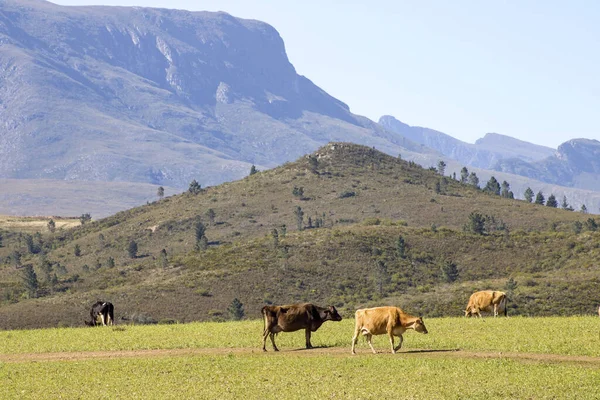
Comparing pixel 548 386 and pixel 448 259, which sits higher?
pixel 448 259

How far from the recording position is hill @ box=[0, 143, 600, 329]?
278 feet

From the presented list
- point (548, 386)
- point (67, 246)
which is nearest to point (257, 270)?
point (67, 246)

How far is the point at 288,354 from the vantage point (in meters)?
29.7

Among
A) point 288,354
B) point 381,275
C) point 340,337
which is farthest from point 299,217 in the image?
point 288,354

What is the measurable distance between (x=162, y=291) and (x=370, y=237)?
3068cm

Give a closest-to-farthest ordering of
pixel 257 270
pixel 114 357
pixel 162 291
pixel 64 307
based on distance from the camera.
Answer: pixel 114 357, pixel 64 307, pixel 162 291, pixel 257 270

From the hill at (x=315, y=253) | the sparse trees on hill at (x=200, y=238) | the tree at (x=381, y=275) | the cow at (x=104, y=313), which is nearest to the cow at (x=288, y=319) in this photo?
the cow at (x=104, y=313)

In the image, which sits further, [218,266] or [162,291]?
[218,266]

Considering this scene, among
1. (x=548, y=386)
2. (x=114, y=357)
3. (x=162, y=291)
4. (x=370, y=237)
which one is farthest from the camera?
(x=370, y=237)

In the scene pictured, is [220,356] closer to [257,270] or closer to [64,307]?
[64,307]

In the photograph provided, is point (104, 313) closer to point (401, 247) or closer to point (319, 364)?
point (319, 364)

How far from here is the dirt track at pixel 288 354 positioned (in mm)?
27406

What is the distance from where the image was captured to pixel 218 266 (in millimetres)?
102938

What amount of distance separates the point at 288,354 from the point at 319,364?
256 cm
